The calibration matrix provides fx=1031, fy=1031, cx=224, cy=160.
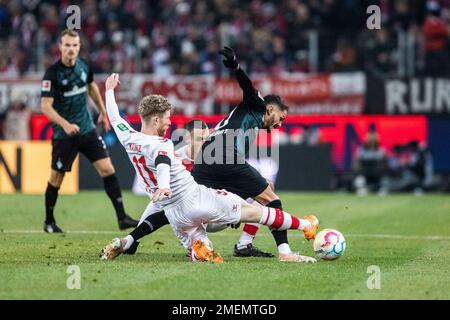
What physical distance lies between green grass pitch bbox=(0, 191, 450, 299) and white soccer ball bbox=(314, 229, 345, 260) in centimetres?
11

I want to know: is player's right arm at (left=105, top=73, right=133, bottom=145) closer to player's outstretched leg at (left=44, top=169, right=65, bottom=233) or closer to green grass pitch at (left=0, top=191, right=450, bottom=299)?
green grass pitch at (left=0, top=191, right=450, bottom=299)

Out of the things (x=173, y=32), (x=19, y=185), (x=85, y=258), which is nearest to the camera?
(x=85, y=258)

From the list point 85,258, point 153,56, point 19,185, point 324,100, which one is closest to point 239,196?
point 85,258

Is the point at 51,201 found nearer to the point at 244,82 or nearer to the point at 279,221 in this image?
the point at 244,82

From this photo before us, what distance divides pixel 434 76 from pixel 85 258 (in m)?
15.7

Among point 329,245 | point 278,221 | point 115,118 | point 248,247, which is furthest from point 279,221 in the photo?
point 115,118

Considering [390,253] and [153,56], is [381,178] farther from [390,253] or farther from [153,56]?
[390,253]

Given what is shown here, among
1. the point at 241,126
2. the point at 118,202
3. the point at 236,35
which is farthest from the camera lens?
the point at 236,35

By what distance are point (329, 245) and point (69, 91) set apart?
472 cm

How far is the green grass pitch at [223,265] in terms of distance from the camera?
8.46 m

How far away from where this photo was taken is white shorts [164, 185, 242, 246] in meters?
10.3

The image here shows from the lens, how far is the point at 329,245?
10.5 m

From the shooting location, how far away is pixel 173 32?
1101 inches

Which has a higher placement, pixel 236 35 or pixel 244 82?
pixel 236 35
